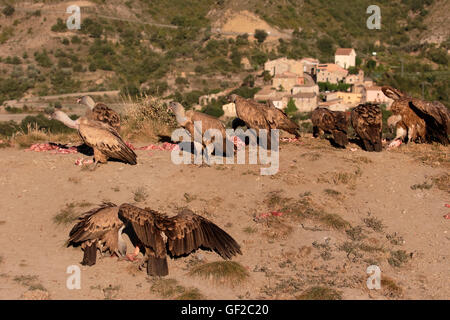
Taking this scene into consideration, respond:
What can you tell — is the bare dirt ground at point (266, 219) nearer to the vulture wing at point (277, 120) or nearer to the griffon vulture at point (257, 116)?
the vulture wing at point (277, 120)

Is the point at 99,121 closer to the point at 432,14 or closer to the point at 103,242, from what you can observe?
the point at 103,242

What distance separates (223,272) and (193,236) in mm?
867

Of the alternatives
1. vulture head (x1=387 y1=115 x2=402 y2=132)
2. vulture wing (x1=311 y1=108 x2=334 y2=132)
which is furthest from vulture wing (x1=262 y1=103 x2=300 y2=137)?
vulture head (x1=387 y1=115 x2=402 y2=132)

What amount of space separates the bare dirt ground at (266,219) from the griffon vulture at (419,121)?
0.44m

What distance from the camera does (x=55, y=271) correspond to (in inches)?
319

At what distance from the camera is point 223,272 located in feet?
26.1

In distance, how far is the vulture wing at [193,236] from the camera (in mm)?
8312

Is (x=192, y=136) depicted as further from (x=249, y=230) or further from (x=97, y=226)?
(x=97, y=226)

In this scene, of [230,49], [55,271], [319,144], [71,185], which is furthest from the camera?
[230,49]

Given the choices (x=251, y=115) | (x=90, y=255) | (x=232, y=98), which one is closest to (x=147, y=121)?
(x=232, y=98)

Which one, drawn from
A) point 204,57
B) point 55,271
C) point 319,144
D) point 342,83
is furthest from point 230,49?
point 55,271

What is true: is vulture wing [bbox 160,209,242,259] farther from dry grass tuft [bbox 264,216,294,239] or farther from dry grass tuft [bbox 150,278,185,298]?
dry grass tuft [bbox 264,216,294,239]

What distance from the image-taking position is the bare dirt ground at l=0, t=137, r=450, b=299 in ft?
25.3
